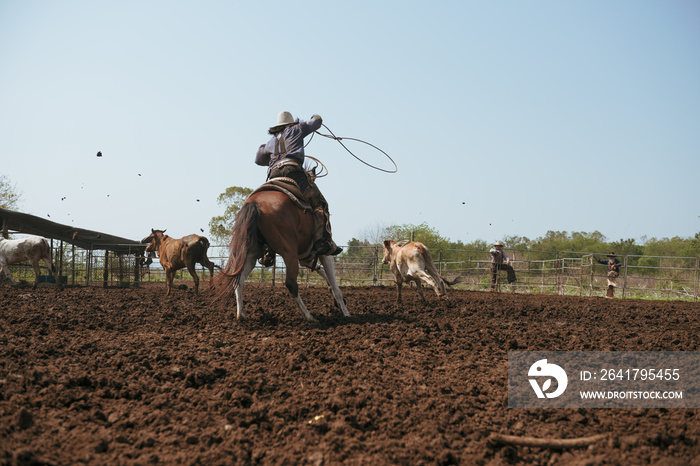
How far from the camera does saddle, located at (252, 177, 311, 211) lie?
6941mm

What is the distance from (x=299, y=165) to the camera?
7551mm

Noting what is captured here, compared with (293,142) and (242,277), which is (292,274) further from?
(293,142)

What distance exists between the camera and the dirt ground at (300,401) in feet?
8.87

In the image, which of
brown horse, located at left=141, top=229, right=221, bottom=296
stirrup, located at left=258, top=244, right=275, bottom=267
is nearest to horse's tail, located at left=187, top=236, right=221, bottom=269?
brown horse, located at left=141, top=229, right=221, bottom=296

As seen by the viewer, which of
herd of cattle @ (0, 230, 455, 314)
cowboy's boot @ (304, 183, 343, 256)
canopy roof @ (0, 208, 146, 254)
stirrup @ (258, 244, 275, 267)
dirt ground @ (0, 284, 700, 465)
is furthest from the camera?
canopy roof @ (0, 208, 146, 254)

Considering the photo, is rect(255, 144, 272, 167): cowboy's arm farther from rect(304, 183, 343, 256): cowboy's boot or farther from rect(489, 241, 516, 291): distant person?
rect(489, 241, 516, 291): distant person

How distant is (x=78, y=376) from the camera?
3.86 m

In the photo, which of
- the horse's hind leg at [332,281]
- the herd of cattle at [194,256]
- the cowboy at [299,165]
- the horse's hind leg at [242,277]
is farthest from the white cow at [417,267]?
the horse's hind leg at [242,277]

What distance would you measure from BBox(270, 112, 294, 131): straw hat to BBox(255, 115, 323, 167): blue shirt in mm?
104

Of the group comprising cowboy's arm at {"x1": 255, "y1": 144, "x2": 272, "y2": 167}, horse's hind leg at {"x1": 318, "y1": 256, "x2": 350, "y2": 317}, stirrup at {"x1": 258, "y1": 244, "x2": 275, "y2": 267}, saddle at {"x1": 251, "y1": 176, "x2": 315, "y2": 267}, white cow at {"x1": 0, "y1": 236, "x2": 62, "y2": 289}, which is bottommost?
horse's hind leg at {"x1": 318, "y1": 256, "x2": 350, "y2": 317}

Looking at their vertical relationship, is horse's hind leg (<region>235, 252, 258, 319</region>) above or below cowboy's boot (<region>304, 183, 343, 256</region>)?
below

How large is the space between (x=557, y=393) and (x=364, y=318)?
388 centimetres

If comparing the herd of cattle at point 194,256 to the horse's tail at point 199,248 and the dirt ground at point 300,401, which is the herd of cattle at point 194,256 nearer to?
the horse's tail at point 199,248

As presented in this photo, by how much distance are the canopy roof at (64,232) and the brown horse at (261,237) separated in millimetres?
15195
